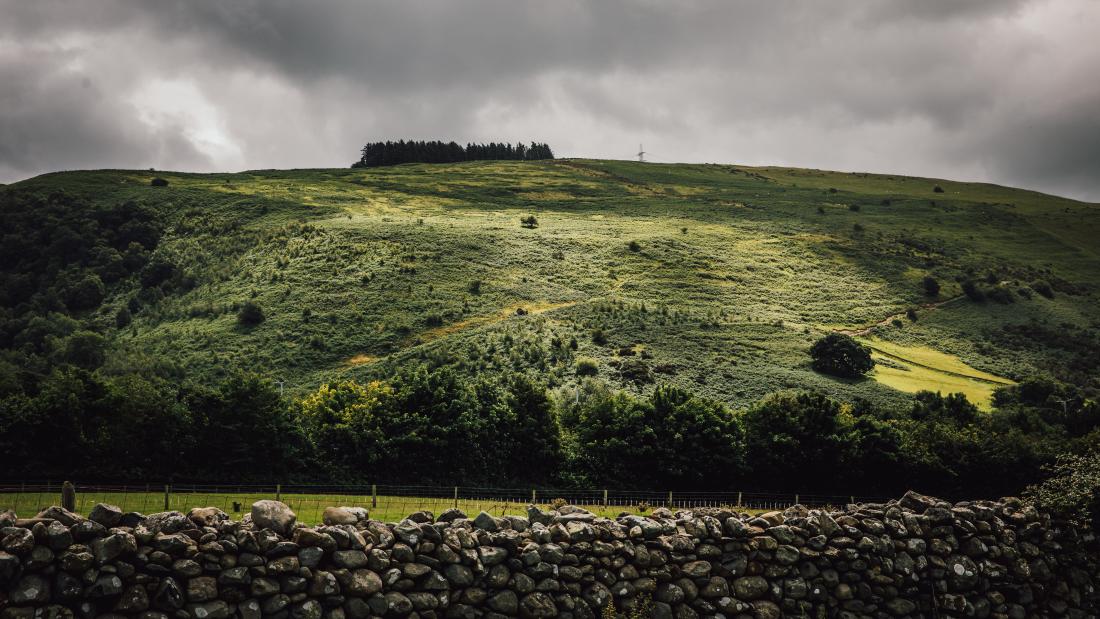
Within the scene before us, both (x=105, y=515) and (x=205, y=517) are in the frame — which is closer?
(x=105, y=515)

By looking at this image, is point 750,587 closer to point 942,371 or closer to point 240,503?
point 240,503

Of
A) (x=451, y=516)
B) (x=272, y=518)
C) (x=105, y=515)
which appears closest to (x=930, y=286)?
(x=451, y=516)

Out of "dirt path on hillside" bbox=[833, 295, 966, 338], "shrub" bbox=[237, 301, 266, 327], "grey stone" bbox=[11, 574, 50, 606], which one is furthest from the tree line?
"dirt path on hillside" bbox=[833, 295, 966, 338]

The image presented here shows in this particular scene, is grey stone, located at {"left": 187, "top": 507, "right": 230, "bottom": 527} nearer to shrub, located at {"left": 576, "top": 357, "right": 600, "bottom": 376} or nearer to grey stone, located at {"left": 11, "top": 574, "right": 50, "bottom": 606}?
grey stone, located at {"left": 11, "top": 574, "right": 50, "bottom": 606}

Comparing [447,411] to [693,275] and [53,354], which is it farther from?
[693,275]

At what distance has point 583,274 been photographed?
393ft

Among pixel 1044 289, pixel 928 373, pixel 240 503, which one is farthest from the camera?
pixel 1044 289

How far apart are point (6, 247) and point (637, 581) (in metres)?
141

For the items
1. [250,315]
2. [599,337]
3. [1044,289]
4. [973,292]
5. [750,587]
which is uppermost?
[1044,289]

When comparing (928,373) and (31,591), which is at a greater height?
(31,591)

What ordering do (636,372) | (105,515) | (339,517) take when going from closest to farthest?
(105,515)
(339,517)
(636,372)

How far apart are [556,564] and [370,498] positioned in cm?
2209

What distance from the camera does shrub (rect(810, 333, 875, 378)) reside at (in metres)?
90.0

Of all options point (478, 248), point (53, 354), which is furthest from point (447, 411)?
point (478, 248)
